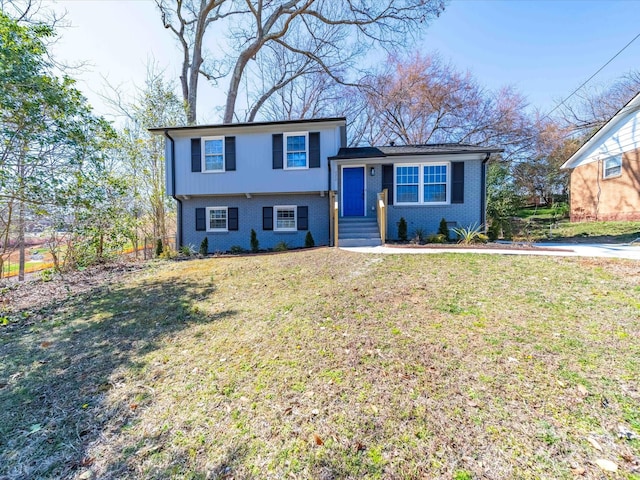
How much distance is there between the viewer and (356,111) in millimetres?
22500

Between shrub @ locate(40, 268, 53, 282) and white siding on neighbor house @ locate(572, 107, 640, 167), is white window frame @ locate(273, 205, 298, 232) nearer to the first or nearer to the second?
shrub @ locate(40, 268, 53, 282)

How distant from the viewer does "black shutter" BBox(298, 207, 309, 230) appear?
11.9 meters

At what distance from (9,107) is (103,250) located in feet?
18.8

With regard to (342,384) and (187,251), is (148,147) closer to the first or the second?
(187,251)

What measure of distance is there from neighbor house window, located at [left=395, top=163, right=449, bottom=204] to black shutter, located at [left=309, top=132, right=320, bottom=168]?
305 centimetres

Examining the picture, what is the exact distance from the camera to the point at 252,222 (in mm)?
12180

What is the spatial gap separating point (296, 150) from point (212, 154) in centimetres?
340

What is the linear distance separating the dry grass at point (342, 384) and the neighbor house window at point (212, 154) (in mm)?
7844

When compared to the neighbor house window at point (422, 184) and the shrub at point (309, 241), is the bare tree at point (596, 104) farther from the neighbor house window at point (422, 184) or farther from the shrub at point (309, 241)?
the shrub at point (309, 241)

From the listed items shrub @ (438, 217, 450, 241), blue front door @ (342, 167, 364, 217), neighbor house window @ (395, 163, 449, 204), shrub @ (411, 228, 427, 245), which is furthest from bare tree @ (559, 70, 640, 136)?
blue front door @ (342, 167, 364, 217)

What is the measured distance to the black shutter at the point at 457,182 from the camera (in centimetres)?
1076

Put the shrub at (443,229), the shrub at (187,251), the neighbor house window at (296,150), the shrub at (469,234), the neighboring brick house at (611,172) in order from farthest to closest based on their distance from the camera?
1. the neighboring brick house at (611,172)
2. the shrub at (187,251)
3. the neighbor house window at (296,150)
4. the shrub at (443,229)
5. the shrub at (469,234)

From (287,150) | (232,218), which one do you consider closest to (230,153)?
(287,150)

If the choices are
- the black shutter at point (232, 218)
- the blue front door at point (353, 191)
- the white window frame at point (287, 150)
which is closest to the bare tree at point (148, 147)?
the black shutter at point (232, 218)
